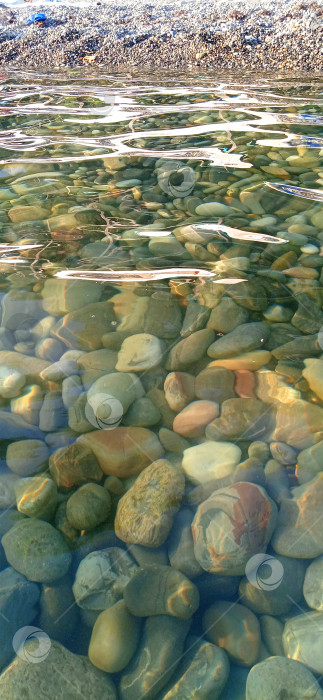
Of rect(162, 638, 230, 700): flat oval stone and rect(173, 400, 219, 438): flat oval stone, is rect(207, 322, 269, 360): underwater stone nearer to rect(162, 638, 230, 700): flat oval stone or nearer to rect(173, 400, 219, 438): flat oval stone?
rect(173, 400, 219, 438): flat oval stone

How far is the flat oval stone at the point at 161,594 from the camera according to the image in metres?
0.99

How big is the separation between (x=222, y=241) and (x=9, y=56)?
14.3 ft

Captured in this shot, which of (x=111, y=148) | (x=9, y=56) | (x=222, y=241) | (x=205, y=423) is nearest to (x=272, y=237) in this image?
(x=222, y=241)

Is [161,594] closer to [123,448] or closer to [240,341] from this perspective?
[123,448]

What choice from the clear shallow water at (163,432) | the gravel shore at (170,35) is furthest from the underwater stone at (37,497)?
the gravel shore at (170,35)

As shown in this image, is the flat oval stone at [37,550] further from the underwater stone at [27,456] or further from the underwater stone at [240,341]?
the underwater stone at [240,341]

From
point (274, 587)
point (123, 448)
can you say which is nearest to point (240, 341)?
point (123, 448)

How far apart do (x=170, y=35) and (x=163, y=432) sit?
15.3ft

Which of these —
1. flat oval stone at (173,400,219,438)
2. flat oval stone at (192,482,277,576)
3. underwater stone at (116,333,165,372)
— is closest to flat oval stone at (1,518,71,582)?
flat oval stone at (192,482,277,576)

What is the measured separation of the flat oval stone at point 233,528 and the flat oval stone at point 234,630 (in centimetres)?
7

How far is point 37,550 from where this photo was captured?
3.50 ft

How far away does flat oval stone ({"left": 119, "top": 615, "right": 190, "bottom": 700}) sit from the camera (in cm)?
91

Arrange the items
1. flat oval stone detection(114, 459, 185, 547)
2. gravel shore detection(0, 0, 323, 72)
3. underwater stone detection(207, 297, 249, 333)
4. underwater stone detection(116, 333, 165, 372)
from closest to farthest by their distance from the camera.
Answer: flat oval stone detection(114, 459, 185, 547) → underwater stone detection(116, 333, 165, 372) → underwater stone detection(207, 297, 249, 333) → gravel shore detection(0, 0, 323, 72)

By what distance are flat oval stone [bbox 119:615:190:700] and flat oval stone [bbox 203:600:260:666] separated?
0.05 metres
